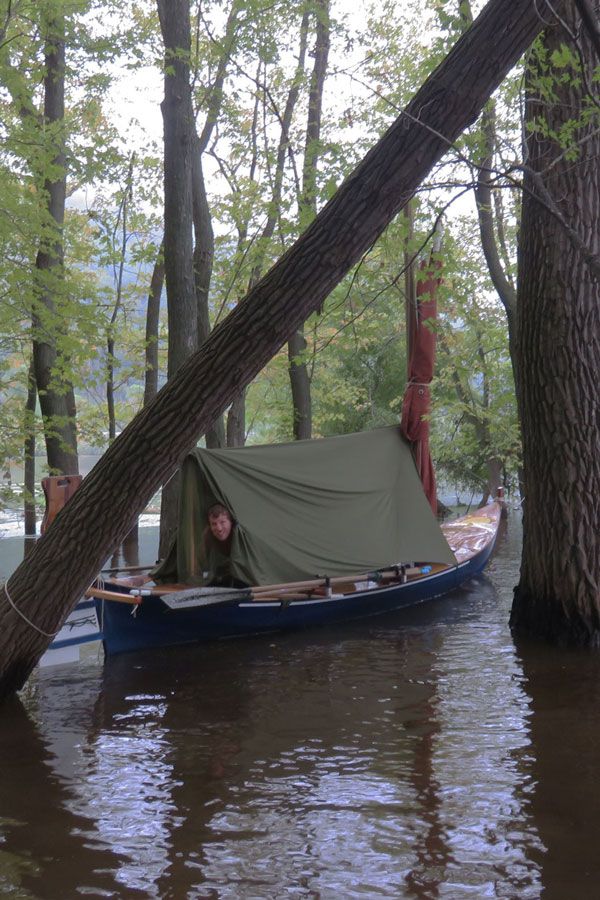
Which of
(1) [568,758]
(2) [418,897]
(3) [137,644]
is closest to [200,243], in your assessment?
(3) [137,644]

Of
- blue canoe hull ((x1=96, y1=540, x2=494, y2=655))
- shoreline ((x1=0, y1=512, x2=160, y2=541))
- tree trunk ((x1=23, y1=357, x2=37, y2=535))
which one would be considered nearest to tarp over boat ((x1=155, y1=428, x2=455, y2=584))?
blue canoe hull ((x1=96, y1=540, x2=494, y2=655))

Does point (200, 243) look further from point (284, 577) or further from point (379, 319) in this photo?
point (379, 319)

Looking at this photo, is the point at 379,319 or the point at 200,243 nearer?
the point at 200,243

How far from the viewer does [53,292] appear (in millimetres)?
14625

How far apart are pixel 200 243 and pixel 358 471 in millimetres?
5558

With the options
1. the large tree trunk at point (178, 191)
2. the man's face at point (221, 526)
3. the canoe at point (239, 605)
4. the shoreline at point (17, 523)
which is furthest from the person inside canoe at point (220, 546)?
the shoreline at point (17, 523)

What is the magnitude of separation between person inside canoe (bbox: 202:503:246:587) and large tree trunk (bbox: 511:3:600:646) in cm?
361

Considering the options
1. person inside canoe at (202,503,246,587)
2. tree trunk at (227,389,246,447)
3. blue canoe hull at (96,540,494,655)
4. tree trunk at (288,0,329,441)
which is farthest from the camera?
tree trunk at (227,389,246,447)

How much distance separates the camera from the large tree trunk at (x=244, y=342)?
21.5ft

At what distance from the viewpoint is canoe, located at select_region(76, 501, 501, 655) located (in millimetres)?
9906

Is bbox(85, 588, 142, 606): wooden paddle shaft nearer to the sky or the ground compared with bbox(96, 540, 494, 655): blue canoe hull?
nearer to the sky

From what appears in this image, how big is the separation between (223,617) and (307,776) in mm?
4725

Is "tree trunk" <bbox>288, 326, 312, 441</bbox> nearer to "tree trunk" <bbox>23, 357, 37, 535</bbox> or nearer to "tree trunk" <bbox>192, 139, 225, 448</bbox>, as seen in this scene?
"tree trunk" <bbox>192, 139, 225, 448</bbox>

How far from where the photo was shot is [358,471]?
1280 centimetres
